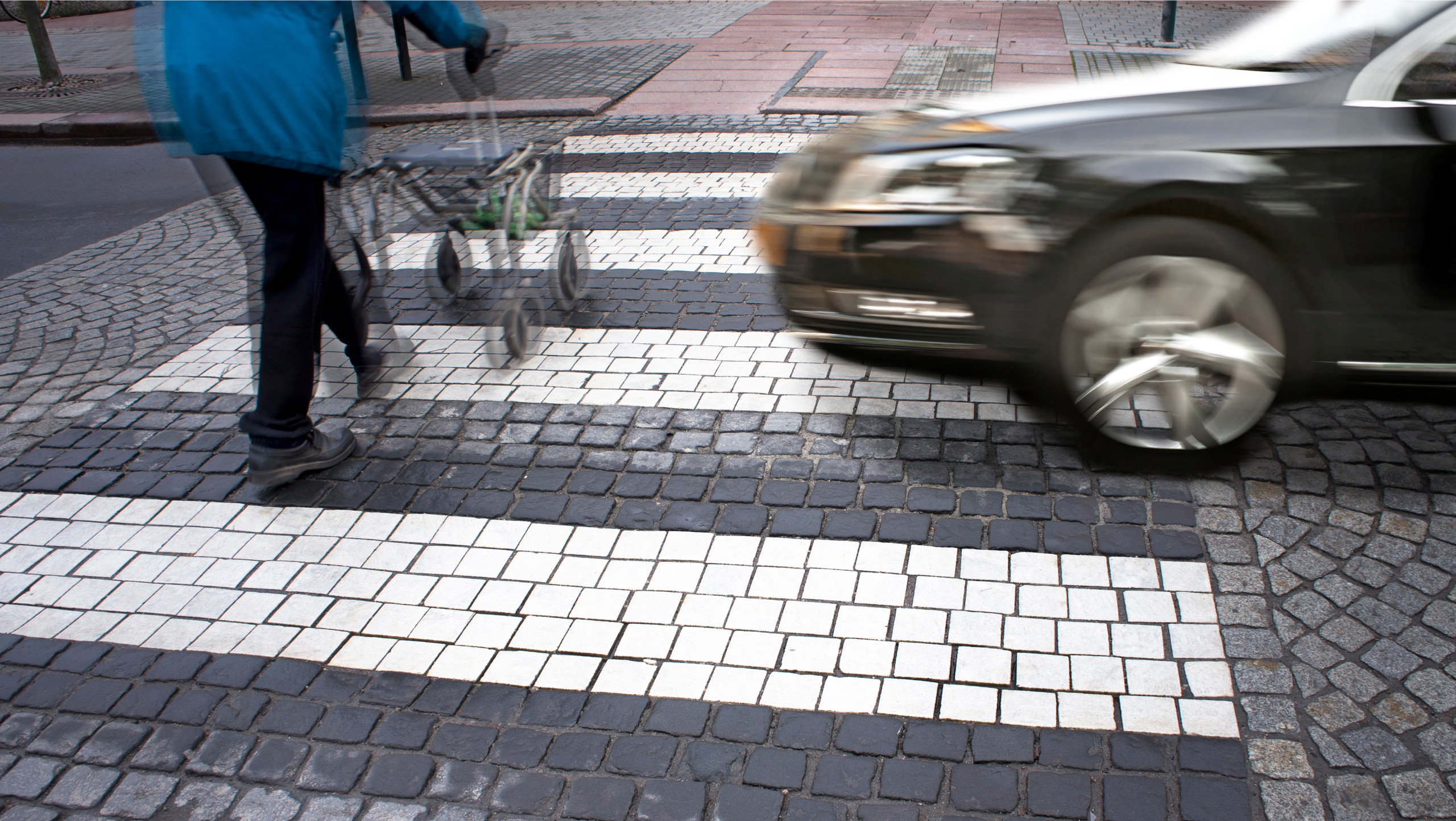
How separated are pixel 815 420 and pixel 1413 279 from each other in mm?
2015

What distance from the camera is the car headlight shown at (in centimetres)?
350

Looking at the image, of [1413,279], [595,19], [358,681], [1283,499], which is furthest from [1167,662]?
[595,19]

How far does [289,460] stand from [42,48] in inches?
446

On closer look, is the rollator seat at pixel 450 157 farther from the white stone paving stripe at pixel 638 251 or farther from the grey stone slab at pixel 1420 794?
the grey stone slab at pixel 1420 794

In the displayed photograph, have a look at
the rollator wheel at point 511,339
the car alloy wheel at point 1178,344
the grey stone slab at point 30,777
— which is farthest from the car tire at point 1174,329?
the grey stone slab at point 30,777

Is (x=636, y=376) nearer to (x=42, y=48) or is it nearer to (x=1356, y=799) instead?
(x=1356, y=799)

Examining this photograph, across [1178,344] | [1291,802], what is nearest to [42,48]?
[1178,344]

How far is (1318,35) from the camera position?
12.1 ft

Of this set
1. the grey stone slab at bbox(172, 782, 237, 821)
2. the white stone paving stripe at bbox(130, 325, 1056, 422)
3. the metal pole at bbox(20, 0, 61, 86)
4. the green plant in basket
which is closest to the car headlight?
the white stone paving stripe at bbox(130, 325, 1056, 422)

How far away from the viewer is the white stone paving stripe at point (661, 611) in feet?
8.98

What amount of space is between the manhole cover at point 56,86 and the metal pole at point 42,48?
0.25 ft

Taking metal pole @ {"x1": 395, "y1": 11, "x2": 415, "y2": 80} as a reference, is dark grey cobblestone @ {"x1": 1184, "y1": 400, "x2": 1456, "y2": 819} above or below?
below

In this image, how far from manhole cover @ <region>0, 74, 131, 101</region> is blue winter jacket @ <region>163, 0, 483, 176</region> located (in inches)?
409

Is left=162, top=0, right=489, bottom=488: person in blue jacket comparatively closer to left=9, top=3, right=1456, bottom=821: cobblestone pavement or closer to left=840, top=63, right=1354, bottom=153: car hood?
left=9, top=3, right=1456, bottom=821: cobblestone pavement
